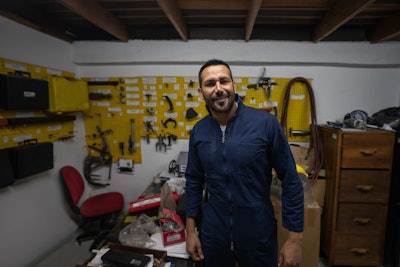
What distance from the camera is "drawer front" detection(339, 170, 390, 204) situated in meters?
2.00

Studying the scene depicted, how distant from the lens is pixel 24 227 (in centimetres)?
194

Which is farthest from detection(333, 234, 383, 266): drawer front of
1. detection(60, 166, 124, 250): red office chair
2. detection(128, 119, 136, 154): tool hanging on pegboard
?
detection(128, 119, 136, 154): tool hanging on pegboard

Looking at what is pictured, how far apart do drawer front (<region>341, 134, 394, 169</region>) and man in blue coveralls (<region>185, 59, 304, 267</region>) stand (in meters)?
1.16

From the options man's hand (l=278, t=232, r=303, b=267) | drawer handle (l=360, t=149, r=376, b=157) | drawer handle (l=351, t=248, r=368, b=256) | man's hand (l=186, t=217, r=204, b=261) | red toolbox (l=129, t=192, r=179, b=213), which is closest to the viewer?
man's hand (l=278, t=232, r=303, b=267)

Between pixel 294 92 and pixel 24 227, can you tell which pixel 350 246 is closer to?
pixel 294 92

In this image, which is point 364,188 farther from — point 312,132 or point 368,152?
point 312,132

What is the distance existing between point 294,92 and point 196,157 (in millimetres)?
1759

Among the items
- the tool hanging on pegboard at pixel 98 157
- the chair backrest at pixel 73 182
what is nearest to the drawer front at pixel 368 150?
the tool hanging on pegboard at pixel 98 157

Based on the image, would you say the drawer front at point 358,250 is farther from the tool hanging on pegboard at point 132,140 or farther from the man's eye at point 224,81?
the tool hanging on pegboard at point 132,140

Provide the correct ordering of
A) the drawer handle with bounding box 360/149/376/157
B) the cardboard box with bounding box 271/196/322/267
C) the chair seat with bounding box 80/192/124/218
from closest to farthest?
the cardboard box with bounding box 271/196/322/267, the drawer handle with bounding box 360/149/376/157, the chair seat with bounding box 80/192/124/218

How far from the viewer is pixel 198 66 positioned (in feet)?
8.44

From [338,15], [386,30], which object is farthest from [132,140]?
[386,30]

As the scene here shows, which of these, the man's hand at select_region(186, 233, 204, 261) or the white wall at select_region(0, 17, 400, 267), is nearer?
the man's hand at select_region(186, 233, 204, 261)

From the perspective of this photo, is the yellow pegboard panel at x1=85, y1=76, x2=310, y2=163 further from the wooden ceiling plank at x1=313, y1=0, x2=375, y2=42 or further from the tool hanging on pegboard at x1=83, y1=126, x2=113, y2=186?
the wooden ceiling plank at x1=313, y1=0, x2=375, y2=42
